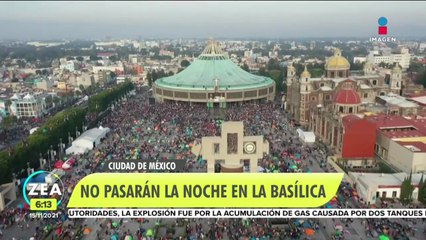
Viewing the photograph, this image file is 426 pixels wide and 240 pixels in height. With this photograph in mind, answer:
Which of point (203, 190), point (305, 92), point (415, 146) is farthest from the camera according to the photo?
point (305, 92)

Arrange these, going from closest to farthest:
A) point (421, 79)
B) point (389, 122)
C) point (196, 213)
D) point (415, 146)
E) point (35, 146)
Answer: point (196, 213) → point (415, 146) → point (35, 146) → point (389, 122) → point (421, 79)

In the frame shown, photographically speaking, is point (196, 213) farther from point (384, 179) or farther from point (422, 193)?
point (422, 193)

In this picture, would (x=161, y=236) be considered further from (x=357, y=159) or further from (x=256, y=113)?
(x=256, y=113)

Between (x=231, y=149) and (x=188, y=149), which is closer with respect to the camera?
(x=231, y=149)

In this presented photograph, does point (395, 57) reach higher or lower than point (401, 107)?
higher

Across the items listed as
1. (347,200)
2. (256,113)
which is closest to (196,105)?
(256,113)

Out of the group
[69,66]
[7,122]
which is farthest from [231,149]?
Answer: [69,66]

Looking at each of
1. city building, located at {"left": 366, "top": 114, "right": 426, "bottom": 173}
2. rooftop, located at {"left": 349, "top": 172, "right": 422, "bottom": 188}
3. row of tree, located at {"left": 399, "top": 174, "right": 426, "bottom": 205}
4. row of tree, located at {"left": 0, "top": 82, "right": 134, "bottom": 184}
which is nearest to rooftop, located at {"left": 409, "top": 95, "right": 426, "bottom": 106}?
city building, located at {"left": 366, "top": 114, "right": 426, "bottom": 173}
